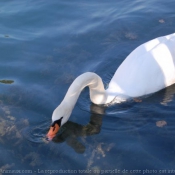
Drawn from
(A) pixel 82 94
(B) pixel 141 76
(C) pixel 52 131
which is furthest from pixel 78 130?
(B) pixel 141 76

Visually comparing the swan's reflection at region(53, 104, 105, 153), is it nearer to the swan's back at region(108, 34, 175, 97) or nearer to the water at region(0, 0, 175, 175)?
the water at region(0, 0, 175, 175)

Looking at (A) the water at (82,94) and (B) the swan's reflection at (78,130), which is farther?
(B) the swan's reflection at (78,130)

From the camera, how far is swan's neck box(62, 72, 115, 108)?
234 inches

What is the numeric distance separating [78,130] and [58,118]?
580mm

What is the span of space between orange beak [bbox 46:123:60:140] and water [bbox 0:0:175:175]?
11cm

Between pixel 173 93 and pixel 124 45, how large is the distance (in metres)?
1.70

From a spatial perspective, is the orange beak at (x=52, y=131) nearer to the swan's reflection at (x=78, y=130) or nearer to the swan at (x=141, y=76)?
the swan's reflection at (x=78, y=130)

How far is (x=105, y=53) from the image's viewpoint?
7973 millimetres

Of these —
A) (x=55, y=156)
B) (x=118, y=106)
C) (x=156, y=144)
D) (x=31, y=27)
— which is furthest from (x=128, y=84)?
(x=31, y=27)

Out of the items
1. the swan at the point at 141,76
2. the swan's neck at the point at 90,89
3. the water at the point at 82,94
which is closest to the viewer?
the water at the point at 82,94

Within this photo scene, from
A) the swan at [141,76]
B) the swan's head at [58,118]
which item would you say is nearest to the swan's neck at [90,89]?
the swan at [141,76]

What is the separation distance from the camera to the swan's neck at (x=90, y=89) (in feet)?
19.5

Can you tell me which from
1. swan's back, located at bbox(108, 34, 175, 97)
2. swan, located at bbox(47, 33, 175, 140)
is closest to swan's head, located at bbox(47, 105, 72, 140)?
swan, located at bbox(47, 33, 175, 140)

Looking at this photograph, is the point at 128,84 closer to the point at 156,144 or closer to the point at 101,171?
the point at 156,144
